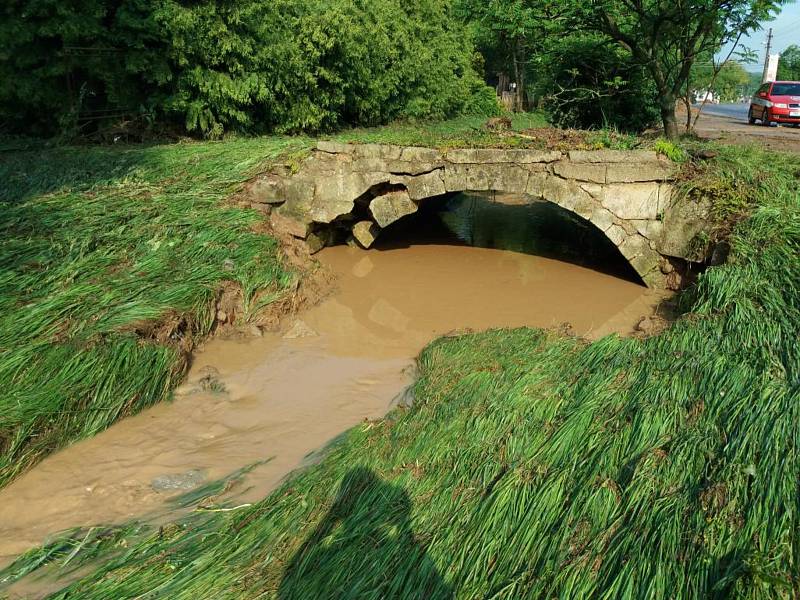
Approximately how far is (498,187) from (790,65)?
49.7m

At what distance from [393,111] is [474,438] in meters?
12.9

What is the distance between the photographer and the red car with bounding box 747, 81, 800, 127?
57.3 ft

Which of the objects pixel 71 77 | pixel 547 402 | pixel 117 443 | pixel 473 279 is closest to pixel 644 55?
pixel 473 279

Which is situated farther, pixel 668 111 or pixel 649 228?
pixel 668 111

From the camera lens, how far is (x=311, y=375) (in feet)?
20.5

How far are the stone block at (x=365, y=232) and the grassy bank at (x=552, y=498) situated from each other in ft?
16.3

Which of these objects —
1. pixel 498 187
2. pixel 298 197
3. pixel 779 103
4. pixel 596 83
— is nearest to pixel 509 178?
pixel 498 187

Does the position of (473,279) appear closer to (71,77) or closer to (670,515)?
(670,515)

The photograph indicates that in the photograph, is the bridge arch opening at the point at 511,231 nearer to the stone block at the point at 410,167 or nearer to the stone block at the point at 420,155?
the stone block at the point at 410,167

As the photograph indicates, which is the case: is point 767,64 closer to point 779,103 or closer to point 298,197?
point 779,103

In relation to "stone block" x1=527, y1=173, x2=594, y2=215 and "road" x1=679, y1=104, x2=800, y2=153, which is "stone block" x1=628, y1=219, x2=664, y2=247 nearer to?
"stone block" x1=527, y1=173, x2=594, y2=215

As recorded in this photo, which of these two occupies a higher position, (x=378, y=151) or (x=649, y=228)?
(x=378, y=151)

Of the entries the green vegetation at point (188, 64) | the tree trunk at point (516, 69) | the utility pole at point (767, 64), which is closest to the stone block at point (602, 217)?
the green vegetation at point (188, 64)

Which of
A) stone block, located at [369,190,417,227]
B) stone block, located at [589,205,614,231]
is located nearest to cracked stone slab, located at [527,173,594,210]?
stone block, located at [589,205,614,231]
